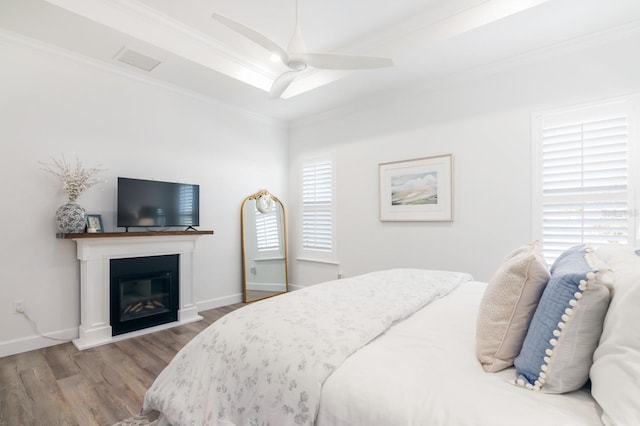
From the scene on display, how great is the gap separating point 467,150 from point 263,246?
302cm

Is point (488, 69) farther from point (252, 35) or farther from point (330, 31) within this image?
point (252, 35)

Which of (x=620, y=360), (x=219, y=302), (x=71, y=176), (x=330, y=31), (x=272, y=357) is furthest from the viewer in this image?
(x=219, y=302)

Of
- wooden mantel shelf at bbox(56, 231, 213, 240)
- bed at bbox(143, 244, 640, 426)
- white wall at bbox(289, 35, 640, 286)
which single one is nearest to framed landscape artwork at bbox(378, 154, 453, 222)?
white wall at bbox(289, 35, 640, 286)

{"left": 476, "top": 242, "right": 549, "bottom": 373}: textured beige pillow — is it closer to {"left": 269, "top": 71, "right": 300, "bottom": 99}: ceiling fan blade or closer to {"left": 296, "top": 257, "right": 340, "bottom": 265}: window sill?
{"left": 269, "top": 71, "right": 300, "bottom": 99}: ceiling fan blade

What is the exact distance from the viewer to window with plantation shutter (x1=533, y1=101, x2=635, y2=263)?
270cm

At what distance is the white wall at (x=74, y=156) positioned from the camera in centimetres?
287

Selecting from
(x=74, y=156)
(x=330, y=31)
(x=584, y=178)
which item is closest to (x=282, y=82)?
(x=330, y=31)

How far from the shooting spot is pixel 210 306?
4.25 metres

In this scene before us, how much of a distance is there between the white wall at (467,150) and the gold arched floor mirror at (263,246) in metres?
0.85

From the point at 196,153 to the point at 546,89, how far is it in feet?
12.8

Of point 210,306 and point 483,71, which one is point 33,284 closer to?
point 210,306

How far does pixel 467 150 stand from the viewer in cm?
351

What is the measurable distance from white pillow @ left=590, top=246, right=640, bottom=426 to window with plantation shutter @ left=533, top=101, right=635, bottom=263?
93.3 inches

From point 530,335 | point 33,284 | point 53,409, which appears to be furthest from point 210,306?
point 530,335
